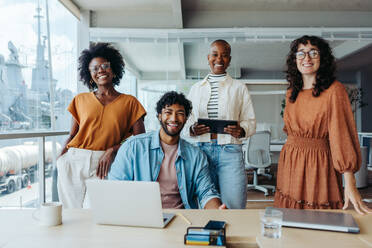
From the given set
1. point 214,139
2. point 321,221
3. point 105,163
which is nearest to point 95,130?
point 105,163

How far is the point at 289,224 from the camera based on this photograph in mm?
1197

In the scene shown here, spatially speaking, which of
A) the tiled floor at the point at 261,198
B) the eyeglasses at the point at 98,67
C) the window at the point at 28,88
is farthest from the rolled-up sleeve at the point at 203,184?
the tiled floor at the point at 261,198

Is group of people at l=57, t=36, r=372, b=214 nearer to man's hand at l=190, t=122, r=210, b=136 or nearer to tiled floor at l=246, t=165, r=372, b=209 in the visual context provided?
man's hand at l=190, t=122, r=210, b=136

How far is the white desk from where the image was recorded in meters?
1.06

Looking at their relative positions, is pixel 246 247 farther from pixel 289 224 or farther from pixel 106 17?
pixel 106 17

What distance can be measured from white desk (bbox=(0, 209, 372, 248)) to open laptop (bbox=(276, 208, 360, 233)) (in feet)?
0.07

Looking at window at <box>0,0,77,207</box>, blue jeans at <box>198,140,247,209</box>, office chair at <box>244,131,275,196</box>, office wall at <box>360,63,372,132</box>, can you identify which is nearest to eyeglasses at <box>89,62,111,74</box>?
window at <box>0,0,77,207</box>

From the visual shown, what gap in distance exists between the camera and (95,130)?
2258 mm

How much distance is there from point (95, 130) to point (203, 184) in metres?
0.96

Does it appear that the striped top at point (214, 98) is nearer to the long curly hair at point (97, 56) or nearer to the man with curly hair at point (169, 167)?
the man with curly hair at point (169, 167)

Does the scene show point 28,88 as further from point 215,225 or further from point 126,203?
point 215,225

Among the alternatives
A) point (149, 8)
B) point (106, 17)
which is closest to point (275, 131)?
point (149, 8)

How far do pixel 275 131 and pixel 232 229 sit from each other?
13.7 ft

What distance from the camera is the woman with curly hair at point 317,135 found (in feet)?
5.06
